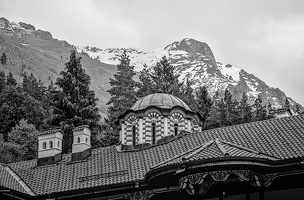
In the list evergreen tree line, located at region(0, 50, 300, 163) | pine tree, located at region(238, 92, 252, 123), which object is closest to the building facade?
evergreen tree line, located at region(0, 50, 300, 163)

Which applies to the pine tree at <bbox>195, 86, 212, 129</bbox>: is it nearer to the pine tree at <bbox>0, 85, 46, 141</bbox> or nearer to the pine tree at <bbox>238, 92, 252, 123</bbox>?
the pine tree at <bbox>238, 92, 252, 123</bbox>

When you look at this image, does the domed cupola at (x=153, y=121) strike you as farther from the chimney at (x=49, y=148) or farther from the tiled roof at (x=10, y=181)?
the tiled roof at (x=10, y=181)

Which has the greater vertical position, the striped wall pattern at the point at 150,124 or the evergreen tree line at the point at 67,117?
the evergreen tree line at the point at 67,117

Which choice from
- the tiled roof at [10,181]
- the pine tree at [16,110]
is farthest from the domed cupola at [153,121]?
the pine tree at [16,110]

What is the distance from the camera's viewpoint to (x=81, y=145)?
2678 centimetres

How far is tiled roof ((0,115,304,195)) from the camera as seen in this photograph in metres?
21.2

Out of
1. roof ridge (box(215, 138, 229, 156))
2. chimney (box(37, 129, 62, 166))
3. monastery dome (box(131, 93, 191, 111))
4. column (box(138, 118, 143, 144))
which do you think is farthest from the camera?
monastery dome (box(131, 93, 191, 111))

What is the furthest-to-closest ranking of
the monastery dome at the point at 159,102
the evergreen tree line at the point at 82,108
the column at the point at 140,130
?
the evergreen tree line at the point at 82,108, the monastery dome at the point at 159,102, the column at the point at 140,130

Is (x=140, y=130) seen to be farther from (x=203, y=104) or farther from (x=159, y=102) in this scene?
(x=203, y=104)

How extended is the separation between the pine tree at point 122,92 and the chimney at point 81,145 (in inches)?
855

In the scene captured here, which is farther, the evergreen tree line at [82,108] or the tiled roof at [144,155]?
the evergreen tree line at [82,108]

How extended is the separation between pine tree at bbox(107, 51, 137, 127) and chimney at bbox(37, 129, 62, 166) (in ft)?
70.1

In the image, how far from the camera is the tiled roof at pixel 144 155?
21172 millimetres

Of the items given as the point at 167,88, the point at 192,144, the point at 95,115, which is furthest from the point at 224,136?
the point at 167,88
